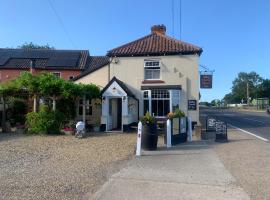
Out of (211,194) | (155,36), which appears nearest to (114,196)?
(211,194)

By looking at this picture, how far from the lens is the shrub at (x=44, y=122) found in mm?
21719

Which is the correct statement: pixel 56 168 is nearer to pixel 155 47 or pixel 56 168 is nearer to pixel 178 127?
pixel 178 127

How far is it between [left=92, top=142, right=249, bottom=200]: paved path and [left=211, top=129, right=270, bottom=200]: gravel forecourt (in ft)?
0.80

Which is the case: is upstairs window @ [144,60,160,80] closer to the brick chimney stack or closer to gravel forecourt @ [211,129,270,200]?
the brick chimney stack

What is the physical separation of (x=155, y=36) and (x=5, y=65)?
17667 mm

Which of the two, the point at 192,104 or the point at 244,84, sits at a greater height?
the point at 244,84

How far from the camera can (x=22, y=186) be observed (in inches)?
323

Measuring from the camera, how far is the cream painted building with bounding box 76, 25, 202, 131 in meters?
27.1

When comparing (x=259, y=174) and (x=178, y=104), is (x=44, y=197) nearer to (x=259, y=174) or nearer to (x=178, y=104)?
(x=259, y=174)

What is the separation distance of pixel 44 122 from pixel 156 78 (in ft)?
30.5

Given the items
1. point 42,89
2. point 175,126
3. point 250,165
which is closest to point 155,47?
point 42,89

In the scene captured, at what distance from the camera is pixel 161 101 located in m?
27.2

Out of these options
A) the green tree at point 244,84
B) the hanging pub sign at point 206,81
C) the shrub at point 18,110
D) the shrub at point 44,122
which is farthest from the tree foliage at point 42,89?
the green tree at point 244,84

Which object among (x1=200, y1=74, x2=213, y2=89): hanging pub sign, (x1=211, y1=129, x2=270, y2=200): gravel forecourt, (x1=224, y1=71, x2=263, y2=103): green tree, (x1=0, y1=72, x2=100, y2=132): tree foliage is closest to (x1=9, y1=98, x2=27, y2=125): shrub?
(x1=0, y1=72, x2=100, y2=132): tree foliage
